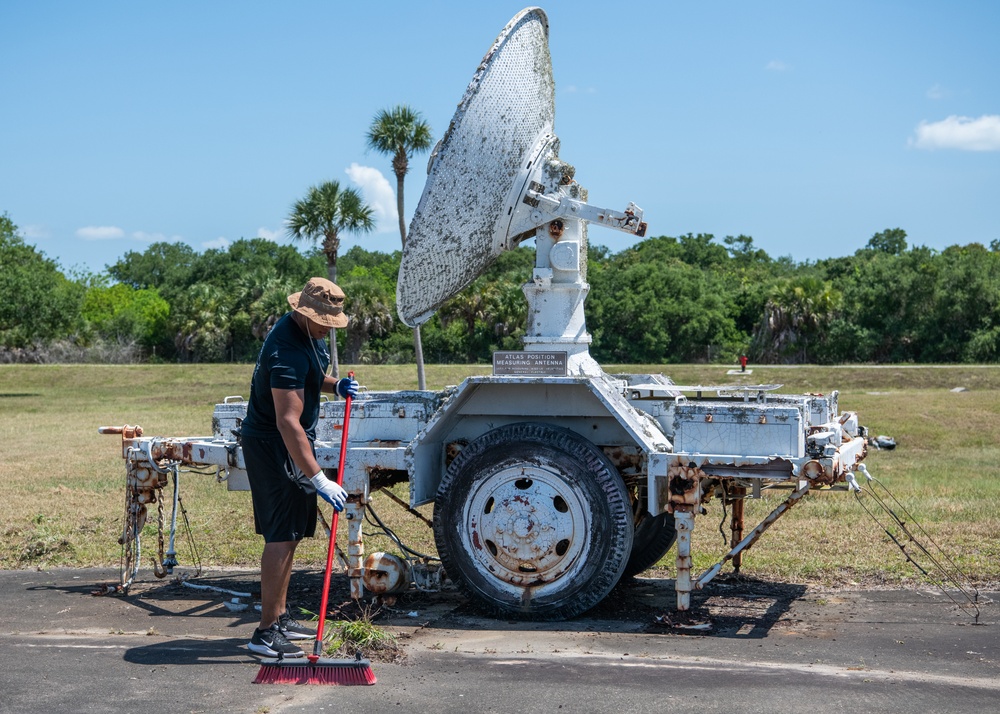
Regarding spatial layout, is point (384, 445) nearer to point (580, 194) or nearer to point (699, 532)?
point (580, 194)

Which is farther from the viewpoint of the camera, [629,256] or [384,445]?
[629,256]

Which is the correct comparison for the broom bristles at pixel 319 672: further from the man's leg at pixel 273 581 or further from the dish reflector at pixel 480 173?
the dish reflector at pixel 480 173

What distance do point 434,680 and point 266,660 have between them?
2.80 feet

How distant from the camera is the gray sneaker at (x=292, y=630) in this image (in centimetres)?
648

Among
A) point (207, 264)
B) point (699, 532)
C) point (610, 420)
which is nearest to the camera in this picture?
point (610, 420)

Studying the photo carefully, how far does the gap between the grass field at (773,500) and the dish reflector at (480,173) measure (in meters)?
2.94

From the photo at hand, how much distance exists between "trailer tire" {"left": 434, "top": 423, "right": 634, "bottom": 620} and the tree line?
121ft

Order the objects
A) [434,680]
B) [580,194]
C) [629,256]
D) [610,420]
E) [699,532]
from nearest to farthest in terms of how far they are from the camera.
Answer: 1. [434,680]
2. [610,420]
3. [580,194]
4. [699,532]
5. [629,256]

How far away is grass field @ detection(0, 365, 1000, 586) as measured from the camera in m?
9.70

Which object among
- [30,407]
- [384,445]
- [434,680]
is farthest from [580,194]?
[30,407]

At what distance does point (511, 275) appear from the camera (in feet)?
190

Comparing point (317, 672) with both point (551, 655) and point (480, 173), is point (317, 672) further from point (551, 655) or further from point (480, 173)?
point (480, 173)

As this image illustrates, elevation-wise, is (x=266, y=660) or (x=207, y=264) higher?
(x=207, y=264)

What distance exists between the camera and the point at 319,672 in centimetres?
579
